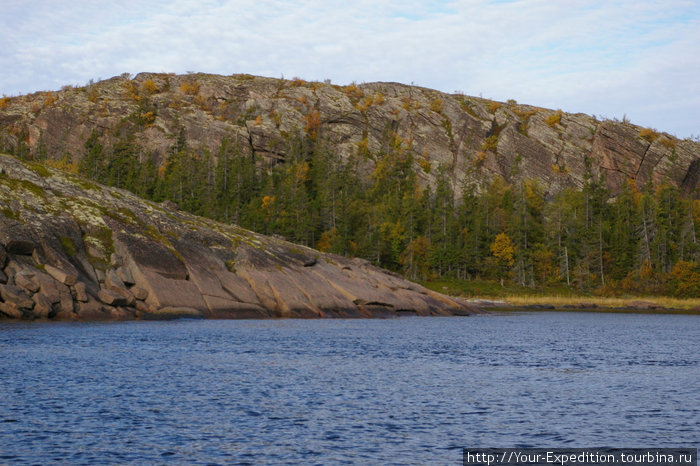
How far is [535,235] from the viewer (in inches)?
6826

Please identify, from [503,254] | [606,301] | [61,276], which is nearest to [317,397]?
[61,276]

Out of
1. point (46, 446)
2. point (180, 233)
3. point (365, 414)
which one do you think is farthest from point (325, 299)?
point (46, 446)

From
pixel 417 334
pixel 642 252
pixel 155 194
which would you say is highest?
pixel 155 194

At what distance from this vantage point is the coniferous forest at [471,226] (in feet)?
518

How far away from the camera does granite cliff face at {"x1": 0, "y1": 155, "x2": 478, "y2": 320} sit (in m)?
68.7

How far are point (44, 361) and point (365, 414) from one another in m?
22.5

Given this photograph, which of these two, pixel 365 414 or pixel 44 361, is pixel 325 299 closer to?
pixel 44 361

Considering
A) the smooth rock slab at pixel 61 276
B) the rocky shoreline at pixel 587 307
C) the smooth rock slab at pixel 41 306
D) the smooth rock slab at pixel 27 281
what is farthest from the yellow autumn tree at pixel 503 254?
the smooth rock slab at pixel 27 281

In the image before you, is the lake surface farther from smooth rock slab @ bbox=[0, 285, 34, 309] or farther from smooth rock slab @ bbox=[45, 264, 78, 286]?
smooth rock slab @ bbox=[45, 264, 78, 286]

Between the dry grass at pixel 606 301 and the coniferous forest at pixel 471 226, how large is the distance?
8.56 meters

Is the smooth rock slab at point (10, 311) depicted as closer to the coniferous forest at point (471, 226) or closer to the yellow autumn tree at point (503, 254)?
the coniferous forest at point (471, 226)

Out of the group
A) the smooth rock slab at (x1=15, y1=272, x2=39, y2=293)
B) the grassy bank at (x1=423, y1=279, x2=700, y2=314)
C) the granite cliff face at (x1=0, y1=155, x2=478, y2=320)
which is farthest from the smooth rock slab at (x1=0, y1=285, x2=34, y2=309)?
the grassy bank at (x1=423, y1=279, x2=700, y2=314)

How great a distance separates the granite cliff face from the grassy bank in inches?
1802

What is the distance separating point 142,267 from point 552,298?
94288mm
